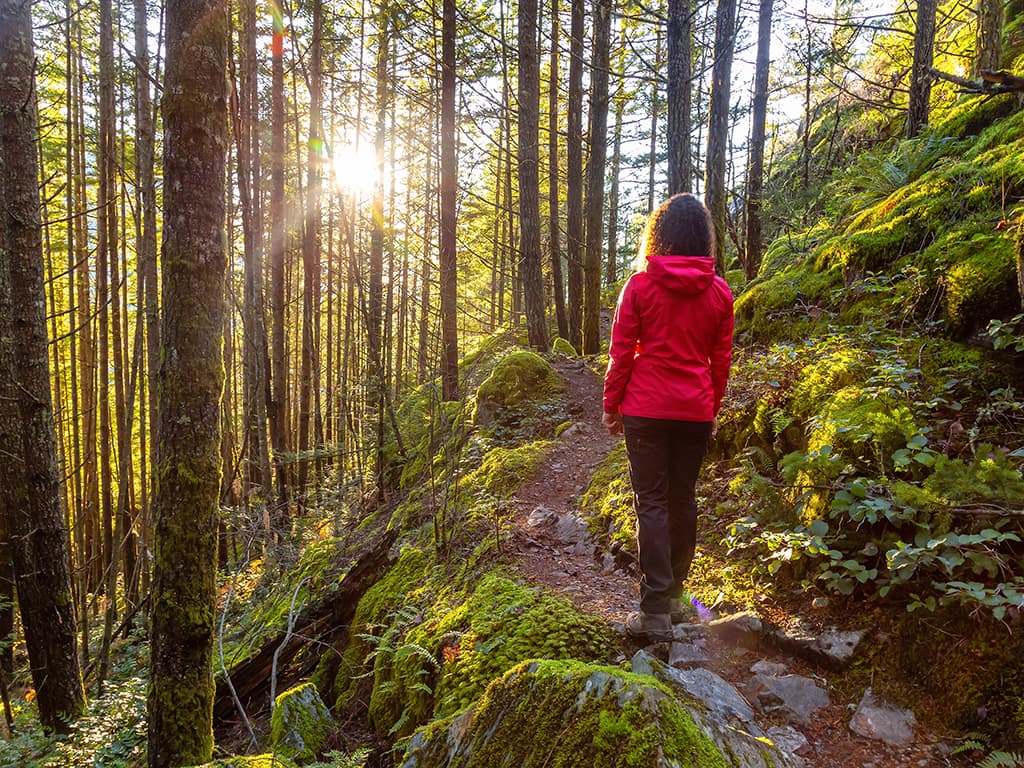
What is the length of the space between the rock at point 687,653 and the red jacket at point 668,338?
1.16m

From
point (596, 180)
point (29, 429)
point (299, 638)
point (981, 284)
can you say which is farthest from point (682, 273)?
point (596, 180)

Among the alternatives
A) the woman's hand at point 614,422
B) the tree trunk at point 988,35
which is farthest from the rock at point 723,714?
the tree trunk at point 988,35

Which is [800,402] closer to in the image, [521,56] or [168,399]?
[168,399]

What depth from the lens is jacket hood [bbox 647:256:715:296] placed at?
280 centimetres

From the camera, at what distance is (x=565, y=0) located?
1308cm

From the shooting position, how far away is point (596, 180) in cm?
1075

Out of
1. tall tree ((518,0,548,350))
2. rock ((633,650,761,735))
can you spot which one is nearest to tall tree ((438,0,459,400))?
tall tree ((518,0,548,350))

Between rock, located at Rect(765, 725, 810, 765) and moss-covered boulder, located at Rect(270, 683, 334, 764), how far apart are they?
2299 mm

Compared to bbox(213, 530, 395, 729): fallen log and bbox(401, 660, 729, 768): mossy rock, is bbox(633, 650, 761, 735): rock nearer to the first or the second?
bbox(401, 660, 729, 768): mossy rock

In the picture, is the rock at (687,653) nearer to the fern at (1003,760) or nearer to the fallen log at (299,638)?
the fern at (1003,760)

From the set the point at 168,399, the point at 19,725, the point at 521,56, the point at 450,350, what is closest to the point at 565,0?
the point at 521,56

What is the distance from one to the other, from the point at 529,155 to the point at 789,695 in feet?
30.9

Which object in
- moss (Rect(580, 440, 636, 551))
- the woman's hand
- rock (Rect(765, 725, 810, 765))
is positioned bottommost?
rock (Rect(765, 725, 810, 765))

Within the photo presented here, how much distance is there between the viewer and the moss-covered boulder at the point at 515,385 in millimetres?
8344
